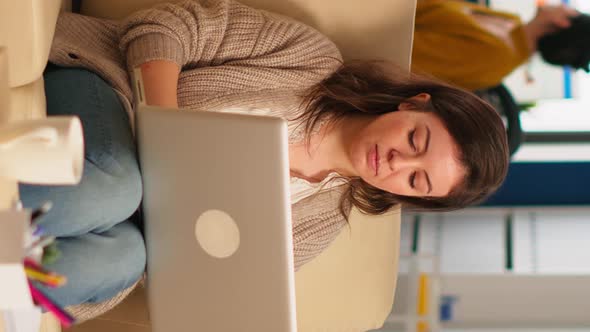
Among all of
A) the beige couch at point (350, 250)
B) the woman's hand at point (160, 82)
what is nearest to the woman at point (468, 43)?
the beige couch at point (350, 250)

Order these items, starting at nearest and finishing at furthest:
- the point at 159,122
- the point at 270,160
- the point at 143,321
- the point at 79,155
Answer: the point at 79,155 → the point at 270,160 → the point at 159,122 → the point at 143,321

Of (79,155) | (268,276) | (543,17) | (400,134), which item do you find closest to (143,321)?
(268,276)

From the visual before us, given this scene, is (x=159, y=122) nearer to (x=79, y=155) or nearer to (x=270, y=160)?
(x=270, y=160)

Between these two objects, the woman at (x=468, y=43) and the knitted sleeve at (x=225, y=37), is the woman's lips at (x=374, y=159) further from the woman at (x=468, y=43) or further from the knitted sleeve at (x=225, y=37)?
the woman at (x=468, y=43)

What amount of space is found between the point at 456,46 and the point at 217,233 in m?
1.33

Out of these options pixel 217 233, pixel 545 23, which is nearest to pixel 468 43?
pixel 545 23

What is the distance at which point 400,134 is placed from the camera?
4.74 ft

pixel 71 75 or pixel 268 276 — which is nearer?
pixel 268 276

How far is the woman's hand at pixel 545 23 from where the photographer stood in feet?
8.17

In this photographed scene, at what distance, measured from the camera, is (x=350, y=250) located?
5.76 feet

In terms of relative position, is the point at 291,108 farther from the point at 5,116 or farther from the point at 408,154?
the point at 5,116

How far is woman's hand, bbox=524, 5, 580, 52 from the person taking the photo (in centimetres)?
249

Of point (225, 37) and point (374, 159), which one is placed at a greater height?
point (225, 37)

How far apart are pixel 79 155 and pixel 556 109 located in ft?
9.01
